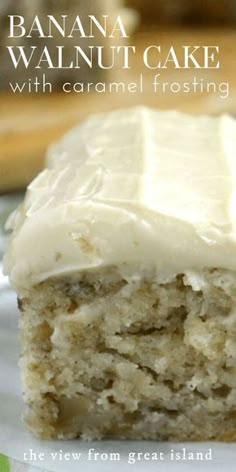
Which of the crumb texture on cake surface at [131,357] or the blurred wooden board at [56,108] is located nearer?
the crumb texture on cake surface at [131,357]

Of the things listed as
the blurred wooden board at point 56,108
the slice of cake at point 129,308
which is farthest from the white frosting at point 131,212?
the blurred wooden board at point 56,108

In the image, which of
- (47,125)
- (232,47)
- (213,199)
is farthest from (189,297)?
(232,47)

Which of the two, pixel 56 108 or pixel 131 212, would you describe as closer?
pixel 131 212

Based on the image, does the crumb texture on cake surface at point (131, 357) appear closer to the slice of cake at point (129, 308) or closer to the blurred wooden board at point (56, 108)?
the slice of cake at point (129, 308)

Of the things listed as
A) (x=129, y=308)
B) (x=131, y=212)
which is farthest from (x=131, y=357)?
(x=131, y=212)

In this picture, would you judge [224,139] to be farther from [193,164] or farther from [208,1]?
[208,1]

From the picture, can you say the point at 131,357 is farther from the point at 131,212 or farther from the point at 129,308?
the point at 131,212
